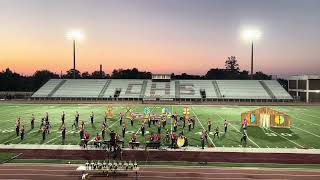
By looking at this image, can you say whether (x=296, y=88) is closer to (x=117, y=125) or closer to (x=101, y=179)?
(x=117, y=125)

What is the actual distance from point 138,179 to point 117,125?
62.2 ft

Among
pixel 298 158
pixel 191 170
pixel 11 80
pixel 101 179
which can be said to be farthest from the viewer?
pixel 11 80

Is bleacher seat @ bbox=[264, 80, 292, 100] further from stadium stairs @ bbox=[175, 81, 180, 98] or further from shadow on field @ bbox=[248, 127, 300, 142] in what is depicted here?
shadow on field @ bbox=[248, 127, 300, 142]

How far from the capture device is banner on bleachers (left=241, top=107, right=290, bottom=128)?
3316 cm

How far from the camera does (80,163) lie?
1942 centimetres

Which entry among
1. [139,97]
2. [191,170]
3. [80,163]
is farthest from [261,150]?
[139,97]

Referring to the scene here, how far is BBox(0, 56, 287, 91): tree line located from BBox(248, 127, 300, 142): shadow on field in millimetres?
69798

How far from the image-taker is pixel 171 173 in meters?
17.5

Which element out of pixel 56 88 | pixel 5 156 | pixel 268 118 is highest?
pixel 56 88

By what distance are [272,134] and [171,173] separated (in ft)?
49.5

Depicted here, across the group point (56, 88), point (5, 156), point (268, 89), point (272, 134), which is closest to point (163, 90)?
point (268, 89)

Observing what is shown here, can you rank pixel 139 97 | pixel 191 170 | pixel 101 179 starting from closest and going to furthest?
pixel 101 179, pixel 191 170, pixel 139 97

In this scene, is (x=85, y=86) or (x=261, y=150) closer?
(x=261, y=150)

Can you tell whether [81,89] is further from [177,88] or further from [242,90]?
[242,90]
